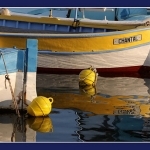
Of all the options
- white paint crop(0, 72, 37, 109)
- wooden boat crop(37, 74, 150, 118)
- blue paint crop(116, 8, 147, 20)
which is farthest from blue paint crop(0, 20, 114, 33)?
white paint crop(0, 72, 37, 109)

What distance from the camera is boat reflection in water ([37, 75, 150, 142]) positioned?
27.9ft

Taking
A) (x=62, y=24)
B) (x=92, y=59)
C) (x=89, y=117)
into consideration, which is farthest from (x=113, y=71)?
(x=89, y=117)

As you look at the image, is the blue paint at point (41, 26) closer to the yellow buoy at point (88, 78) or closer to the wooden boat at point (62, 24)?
the wooden boat at point (62, 24)

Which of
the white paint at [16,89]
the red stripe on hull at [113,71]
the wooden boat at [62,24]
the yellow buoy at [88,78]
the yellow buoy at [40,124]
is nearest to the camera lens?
the yellow buoy at [40,124]

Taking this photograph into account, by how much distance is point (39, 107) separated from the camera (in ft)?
30.5

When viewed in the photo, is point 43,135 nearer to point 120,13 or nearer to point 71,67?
point 71,67

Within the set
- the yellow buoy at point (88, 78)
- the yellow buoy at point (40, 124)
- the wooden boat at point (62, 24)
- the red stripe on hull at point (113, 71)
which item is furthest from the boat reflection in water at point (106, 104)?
the wooden boat at point (62, 24)

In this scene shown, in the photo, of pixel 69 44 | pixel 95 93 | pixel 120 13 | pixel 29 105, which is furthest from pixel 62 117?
pixel 120 13

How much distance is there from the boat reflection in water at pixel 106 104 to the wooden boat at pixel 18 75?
3.10 feet

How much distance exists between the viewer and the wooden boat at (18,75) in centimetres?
946

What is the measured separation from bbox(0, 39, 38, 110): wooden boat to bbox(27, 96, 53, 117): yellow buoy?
0.27 metres

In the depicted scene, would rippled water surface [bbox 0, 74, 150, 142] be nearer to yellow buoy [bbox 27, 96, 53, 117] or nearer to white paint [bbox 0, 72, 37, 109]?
yellow buoy [bbox 27, 96, 53, 117]

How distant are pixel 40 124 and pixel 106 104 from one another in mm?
2025

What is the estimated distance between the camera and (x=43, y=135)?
8.35 metres
